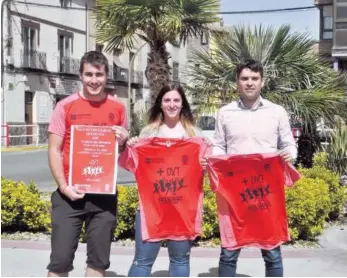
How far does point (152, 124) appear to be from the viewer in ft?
14.4

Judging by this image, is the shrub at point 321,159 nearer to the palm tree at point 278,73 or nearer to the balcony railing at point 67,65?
the palm tree at point 278,73

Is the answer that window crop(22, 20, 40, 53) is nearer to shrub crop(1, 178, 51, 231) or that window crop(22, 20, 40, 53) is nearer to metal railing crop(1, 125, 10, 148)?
metal railing crop(1, 125, 10, 148)

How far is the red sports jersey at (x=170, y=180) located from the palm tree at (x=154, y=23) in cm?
534

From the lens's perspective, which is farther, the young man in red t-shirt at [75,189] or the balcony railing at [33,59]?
the balcony railing at [33,59]

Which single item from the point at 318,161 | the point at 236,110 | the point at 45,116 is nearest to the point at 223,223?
the point at 236,110

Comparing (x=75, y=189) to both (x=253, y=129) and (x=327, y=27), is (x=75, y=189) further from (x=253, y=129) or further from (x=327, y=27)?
(x=327, y=27)

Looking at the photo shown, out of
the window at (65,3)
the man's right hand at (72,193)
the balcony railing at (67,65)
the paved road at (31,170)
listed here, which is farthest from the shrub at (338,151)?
the window at (65,3)

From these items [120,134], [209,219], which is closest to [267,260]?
[120,134]

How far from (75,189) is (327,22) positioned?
33648mm

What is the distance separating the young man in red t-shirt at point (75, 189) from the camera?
3.93 metres

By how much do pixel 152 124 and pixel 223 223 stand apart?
903mm

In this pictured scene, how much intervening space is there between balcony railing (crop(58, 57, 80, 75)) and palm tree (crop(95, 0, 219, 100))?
22248 millimetres

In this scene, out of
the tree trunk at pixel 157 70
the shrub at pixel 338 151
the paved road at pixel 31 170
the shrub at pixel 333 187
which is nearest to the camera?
the shrub at pixel 333 187

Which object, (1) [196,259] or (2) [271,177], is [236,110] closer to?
(2) [271,177]
